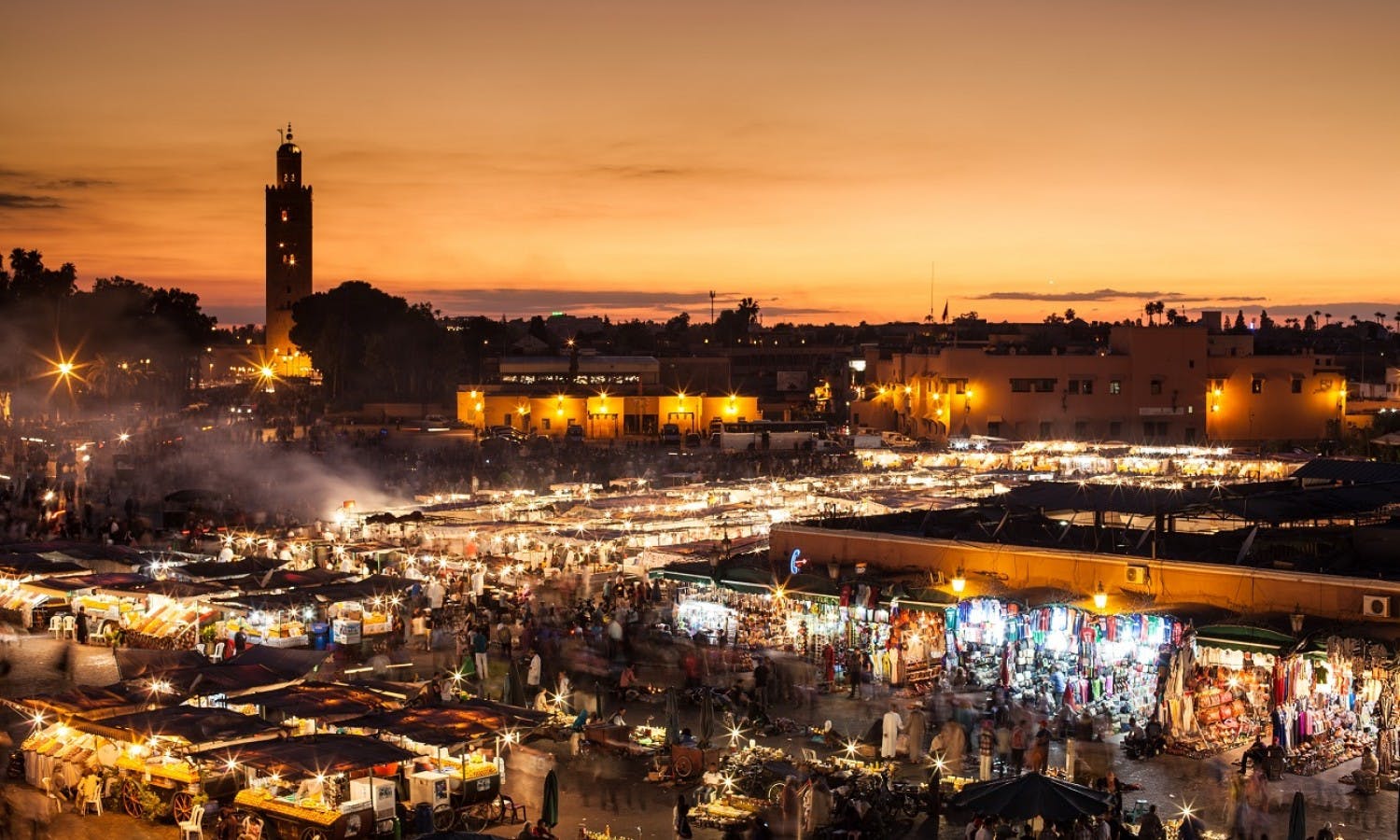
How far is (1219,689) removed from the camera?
15.6 m

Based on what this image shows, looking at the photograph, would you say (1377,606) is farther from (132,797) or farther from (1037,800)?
(132,797)

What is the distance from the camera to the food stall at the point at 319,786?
1217cm

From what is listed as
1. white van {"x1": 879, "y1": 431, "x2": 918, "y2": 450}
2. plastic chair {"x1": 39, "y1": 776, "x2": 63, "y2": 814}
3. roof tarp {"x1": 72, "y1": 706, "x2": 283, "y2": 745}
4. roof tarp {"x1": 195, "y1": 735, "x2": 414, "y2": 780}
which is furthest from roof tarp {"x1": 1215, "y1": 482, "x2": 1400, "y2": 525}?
white van {"x1": 879, "y1": 431, "x2": 918, "y2": 450}

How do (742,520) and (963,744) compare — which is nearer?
(963,744)

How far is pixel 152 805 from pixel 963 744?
8105 millimetres

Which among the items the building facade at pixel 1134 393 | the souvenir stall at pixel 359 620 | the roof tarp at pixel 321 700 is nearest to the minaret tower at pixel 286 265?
the building facade at pixel 1134 393

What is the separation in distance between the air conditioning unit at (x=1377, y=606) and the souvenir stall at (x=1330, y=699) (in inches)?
24.7

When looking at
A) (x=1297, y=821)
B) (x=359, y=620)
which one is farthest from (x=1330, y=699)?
(x=359, y=620)

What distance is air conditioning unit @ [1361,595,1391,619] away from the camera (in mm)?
15234

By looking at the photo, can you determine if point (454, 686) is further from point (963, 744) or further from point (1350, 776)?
point (1350, 776)

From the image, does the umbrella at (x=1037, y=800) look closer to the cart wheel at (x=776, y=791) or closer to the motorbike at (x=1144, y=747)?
the cart wheel at (x=776, y=791)

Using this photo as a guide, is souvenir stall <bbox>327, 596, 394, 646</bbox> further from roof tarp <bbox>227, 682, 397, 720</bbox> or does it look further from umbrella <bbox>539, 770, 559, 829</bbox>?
umbrella <bbox>539, 770, 559, 829</bbox>

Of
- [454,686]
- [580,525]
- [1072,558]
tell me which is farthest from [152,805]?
[580,525]

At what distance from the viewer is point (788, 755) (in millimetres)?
15070
